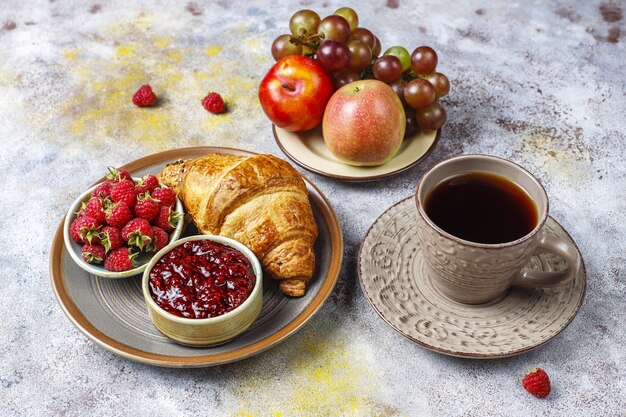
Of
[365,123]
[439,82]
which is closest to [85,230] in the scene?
[365,123]

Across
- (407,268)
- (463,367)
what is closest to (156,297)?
(407,268)

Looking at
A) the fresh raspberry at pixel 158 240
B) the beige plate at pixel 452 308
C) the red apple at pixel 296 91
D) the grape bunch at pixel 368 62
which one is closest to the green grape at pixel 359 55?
the grape bunch at pixel 368 62

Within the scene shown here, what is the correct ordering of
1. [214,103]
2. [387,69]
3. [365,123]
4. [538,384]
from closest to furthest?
[538,384], [365,123], [387,69], [214,103]

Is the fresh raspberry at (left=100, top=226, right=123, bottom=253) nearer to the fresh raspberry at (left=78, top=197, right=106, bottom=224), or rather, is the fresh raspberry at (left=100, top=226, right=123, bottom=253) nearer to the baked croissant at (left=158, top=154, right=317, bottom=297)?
the fresh raspberry at (left=78, top=197, right=106, bottom=224)

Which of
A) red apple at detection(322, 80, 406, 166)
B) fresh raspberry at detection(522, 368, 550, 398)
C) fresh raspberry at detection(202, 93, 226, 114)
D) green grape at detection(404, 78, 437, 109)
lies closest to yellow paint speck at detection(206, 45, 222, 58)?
fresh raspberry at detection(202, 93, 226, 114)

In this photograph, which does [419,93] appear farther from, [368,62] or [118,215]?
[118,215]

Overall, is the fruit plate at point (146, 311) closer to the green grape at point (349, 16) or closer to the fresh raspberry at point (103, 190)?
the fresh raspberry at point (103, 190)
